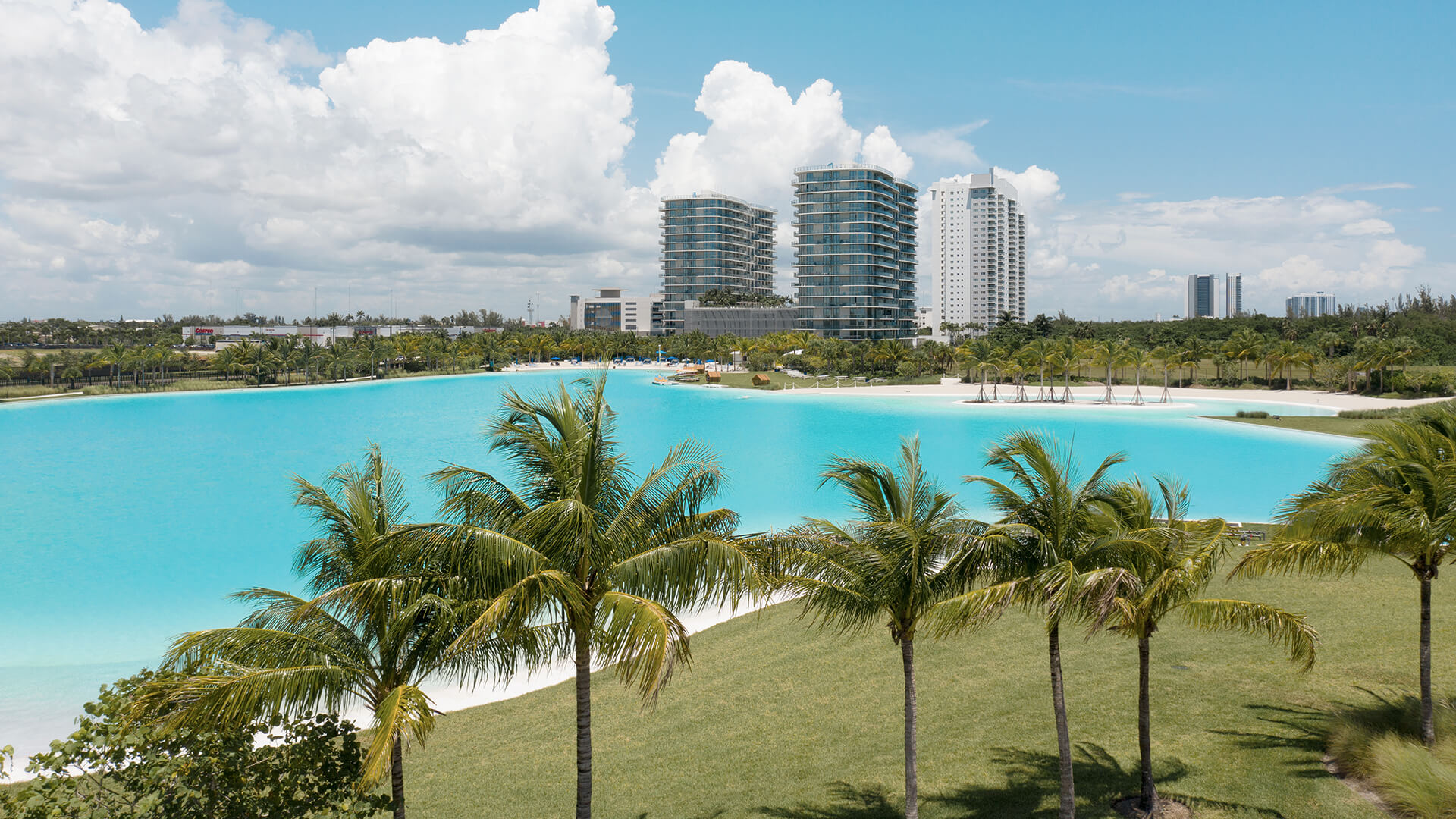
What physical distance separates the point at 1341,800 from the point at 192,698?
1258 cm

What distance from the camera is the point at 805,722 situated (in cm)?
1417

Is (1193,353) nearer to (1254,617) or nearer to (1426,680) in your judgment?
(1426,680)

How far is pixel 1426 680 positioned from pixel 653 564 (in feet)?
33.2

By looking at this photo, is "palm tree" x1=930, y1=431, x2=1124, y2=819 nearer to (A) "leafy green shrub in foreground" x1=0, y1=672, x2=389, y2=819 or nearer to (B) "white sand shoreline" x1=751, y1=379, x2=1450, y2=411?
(A) "leafy green shrub in foreground" x1=0, y1=672, x2=389, y2=819

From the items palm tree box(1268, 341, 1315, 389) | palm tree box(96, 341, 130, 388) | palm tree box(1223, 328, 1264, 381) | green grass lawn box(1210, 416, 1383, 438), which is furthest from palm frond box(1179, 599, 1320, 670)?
palm tree box(96, 341, 130, 388)

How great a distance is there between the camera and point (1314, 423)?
5209cm

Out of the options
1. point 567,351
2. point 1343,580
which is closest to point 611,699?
point 1343,580

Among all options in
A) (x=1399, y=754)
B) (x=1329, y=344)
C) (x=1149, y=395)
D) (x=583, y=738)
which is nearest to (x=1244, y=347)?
(x=1329, y=344)

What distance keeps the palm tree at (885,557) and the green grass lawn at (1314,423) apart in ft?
163

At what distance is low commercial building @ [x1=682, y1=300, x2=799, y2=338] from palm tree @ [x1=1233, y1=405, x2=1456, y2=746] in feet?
508

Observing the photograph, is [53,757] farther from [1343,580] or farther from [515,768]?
[1343,580]

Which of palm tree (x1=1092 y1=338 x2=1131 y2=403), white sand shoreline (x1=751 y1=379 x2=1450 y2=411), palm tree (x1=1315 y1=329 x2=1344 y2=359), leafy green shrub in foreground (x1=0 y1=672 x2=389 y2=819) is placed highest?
palm tree (x1=1315 y1=329 x2=1344 y2=359)

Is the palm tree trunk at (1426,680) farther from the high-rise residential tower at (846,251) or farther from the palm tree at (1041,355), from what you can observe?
the high-rise residential tower at (846,251)

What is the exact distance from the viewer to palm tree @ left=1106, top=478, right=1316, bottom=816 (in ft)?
30.6
